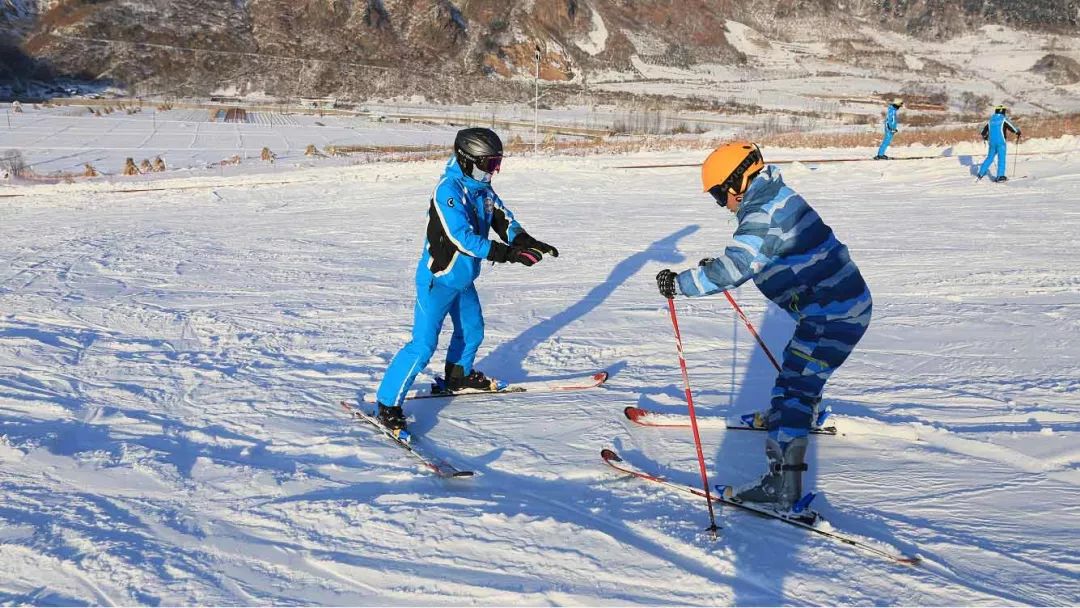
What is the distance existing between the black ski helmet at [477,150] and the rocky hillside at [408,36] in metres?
50.5

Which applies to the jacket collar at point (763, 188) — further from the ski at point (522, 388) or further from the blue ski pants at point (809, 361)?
the ski at point (522, 388)

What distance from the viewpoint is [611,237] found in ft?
36.2

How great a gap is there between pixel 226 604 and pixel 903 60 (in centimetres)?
7417

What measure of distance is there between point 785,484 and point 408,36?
63.7 metres

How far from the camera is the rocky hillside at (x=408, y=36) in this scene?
53.8 metres

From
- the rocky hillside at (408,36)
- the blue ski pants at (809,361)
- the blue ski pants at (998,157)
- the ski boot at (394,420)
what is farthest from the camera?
the rocky hillside at (408,36)

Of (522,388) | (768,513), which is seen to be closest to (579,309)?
(522,388)

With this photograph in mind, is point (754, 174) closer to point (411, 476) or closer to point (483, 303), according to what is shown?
point (411, 476)

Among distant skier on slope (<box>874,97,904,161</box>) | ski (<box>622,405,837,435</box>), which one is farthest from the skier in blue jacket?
distant skier on slope (<box>874,97,904,161</box>)

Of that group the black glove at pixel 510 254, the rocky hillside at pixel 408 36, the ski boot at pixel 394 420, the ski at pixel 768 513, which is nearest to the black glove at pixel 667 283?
the black glove at pixel 510 254

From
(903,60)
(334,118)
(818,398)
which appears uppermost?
(903,60)

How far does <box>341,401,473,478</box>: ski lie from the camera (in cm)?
416

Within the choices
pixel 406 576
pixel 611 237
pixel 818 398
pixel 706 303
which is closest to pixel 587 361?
pixel 706 303

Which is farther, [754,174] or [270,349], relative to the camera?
[270,349]
